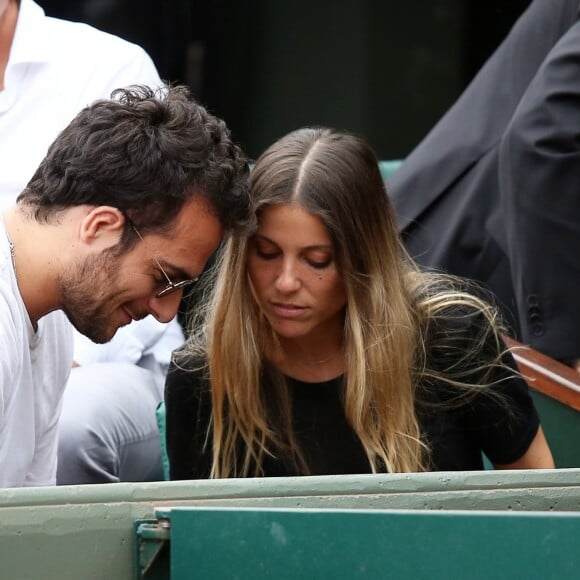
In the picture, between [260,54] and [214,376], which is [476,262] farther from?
[260,54]

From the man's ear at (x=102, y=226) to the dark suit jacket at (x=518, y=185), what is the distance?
105 cm

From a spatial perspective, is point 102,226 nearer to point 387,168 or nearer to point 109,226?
point 109,226

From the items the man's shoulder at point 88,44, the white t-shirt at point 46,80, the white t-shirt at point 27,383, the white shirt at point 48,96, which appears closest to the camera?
the white t-shirt at point 27,383

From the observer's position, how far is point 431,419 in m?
2.36

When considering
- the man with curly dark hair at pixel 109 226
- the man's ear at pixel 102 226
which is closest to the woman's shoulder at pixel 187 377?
the man with curly dark hair at pixel 109 226

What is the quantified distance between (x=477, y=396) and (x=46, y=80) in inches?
43.3

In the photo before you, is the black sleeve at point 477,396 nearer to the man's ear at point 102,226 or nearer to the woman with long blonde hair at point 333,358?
the woman with long blonde hair at point 333,358

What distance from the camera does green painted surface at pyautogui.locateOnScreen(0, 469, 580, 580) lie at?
1.49 metres

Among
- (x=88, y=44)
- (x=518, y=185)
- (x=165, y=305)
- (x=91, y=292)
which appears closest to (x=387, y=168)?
(x=518, y=185)

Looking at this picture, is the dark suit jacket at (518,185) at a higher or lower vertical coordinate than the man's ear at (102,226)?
lower

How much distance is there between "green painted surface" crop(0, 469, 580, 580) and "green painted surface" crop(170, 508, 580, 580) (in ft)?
0.20

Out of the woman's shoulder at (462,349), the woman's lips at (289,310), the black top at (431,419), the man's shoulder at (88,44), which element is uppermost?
the man's shoulder at (88,44)

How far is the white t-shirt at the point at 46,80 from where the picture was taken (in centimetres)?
259

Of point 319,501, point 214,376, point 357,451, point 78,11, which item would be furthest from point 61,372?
point 78,11
